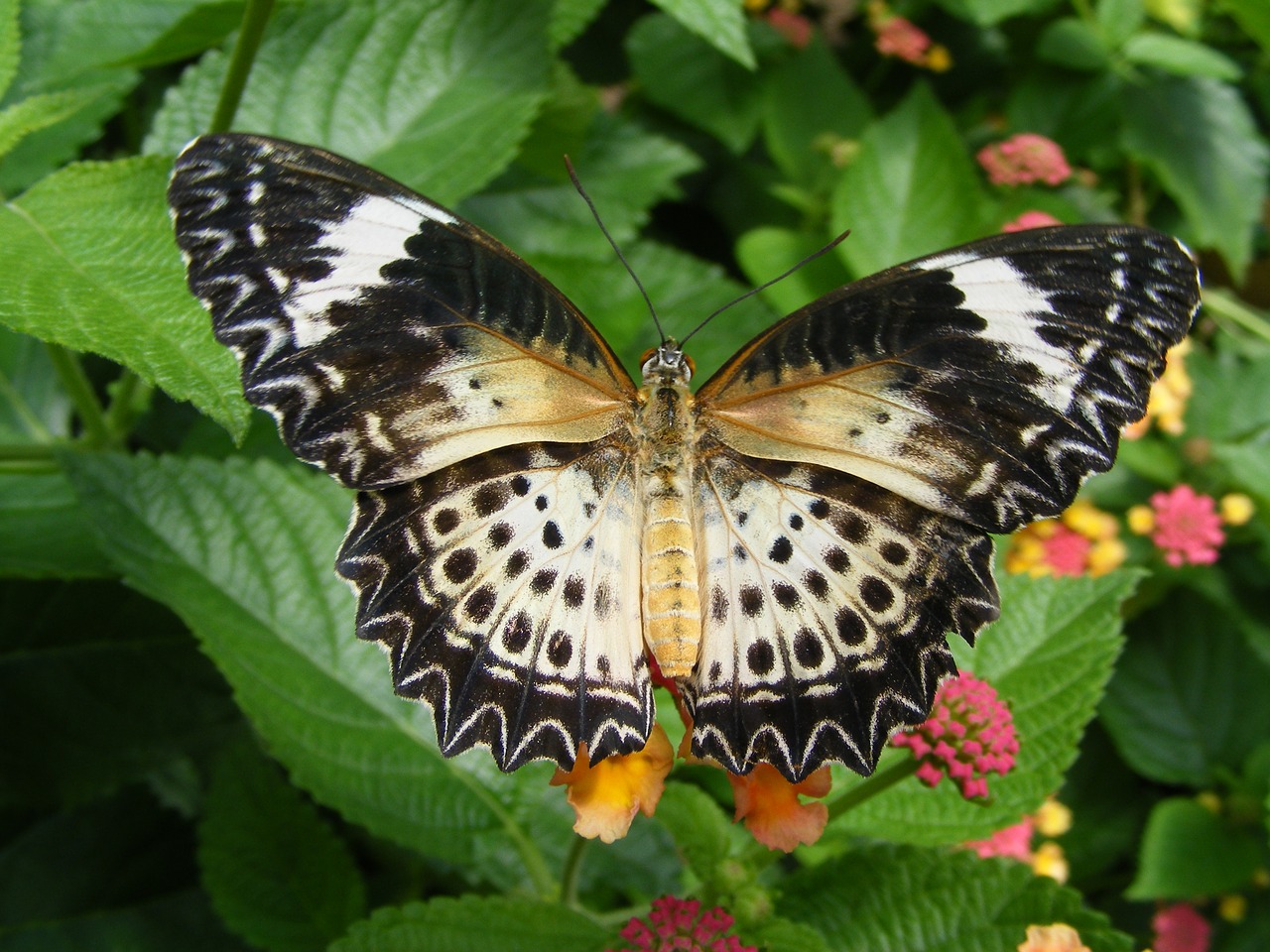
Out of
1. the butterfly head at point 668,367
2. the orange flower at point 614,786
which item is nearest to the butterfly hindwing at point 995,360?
the butterfly head at point 668,367

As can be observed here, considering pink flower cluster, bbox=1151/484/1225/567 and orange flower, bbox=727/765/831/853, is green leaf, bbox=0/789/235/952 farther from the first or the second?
pink flower cluster, bbox=1151/484/1225/567

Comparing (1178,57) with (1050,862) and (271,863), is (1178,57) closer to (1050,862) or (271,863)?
(1050,862)

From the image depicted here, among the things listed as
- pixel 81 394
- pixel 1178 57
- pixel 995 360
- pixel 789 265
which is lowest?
pixel 995 360

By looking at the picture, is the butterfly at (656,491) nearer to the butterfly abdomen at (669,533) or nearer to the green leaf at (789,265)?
the butterfly abdomen at (669,533)

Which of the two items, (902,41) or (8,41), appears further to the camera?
(902,41)

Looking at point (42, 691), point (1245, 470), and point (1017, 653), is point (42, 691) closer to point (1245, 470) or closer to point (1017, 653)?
point (1017, 653)

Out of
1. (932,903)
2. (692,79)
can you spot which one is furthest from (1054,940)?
(692,79)

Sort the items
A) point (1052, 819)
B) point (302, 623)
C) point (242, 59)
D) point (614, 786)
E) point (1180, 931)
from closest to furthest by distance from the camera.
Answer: point (614, 786) < point (242, 59) < point (302, 623) < point (1052, 819) < point (1180, 931)
